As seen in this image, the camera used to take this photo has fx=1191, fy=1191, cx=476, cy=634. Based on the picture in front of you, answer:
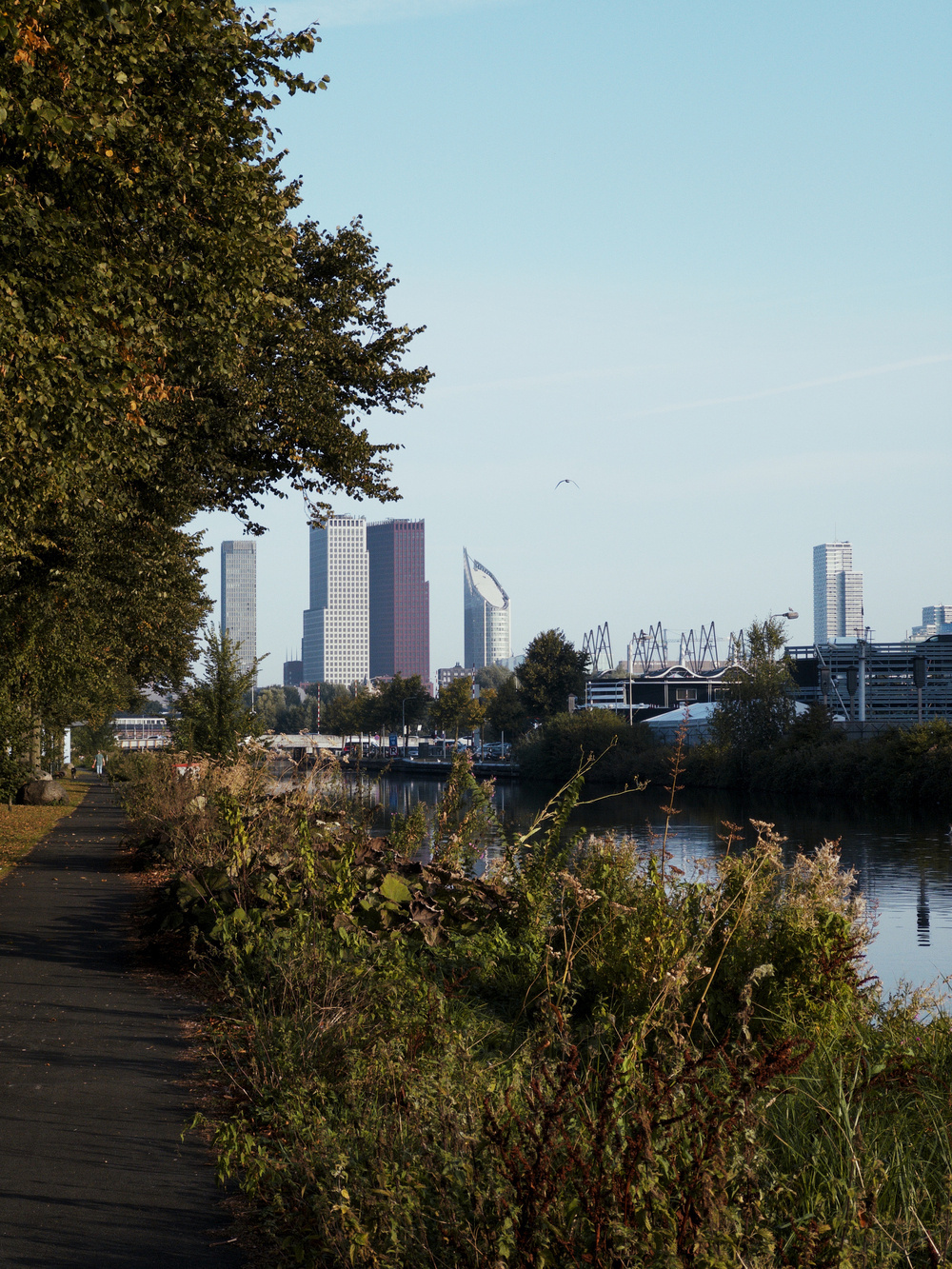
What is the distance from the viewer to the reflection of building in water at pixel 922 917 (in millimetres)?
19578

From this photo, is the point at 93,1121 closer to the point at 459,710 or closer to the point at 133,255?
the point at 133,255

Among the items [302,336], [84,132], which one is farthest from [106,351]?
[302,336]

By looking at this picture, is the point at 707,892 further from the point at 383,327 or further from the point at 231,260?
the point at 383,327

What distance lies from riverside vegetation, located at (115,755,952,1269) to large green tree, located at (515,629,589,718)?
9601 cm

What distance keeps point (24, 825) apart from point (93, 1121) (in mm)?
21948

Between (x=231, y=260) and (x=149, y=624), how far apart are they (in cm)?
1606

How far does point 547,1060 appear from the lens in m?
5.11

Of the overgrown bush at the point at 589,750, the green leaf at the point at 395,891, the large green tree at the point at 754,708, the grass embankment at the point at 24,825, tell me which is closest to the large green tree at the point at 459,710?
the overgrown bush at the point at 589,750

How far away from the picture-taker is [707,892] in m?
8.78

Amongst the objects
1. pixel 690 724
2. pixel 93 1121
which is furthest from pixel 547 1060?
pixel 690 724

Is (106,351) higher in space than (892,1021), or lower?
higher

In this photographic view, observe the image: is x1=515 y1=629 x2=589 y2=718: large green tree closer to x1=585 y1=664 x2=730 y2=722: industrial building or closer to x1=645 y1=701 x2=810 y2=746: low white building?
x1=645 y1=701 x2=810 y2=746: low white building

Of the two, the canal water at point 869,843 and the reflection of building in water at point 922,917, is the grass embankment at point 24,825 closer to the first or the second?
the canal water at point 869,843

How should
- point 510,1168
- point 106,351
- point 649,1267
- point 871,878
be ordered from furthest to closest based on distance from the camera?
1. point 871,878
2. point 106,351
3. point 510,1168
4. point 649,1267
